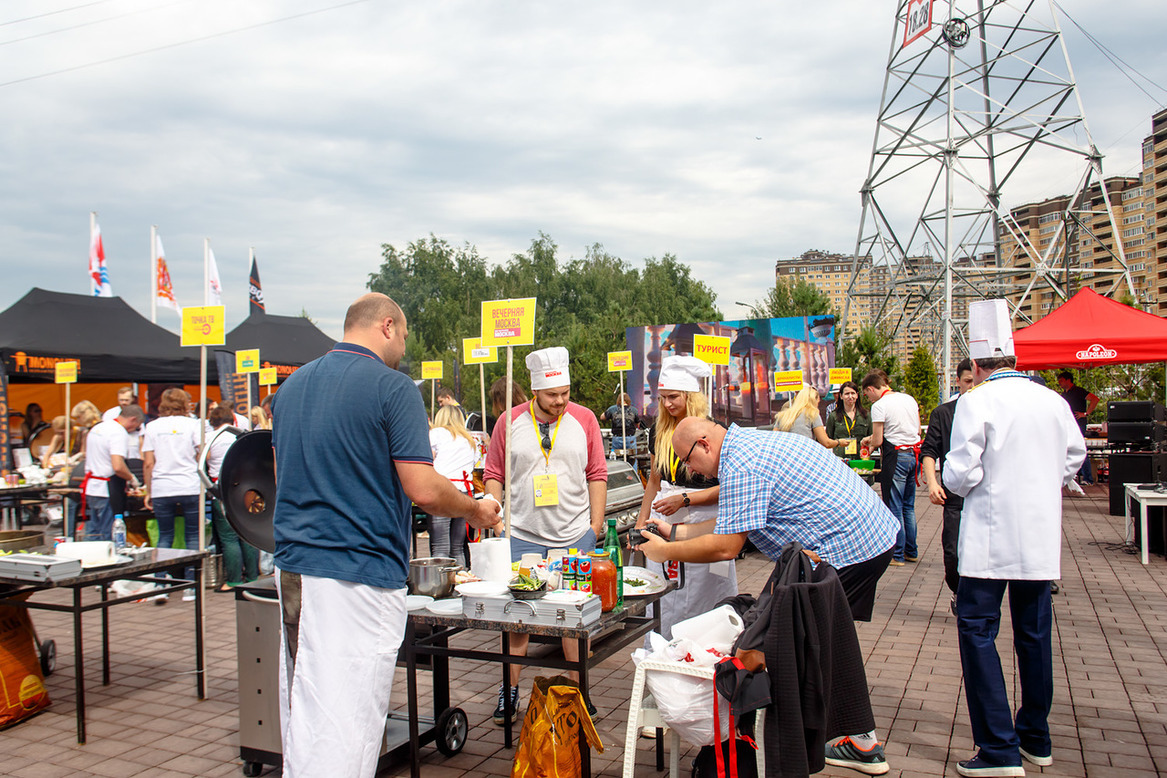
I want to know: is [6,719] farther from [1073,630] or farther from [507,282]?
[507,282]

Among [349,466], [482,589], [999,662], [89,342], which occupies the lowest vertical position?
[999,662]

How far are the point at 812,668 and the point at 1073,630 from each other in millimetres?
4717

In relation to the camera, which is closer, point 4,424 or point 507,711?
point 507,711

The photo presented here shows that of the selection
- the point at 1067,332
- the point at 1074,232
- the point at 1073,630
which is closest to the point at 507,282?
the point at 1074,232

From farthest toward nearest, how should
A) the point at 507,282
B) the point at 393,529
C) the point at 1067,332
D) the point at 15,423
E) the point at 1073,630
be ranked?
1. the point at 507,282
2. the point at 15,423
3. the point at 1067,332
4. the point at 1073,630
5. the point at 393,529

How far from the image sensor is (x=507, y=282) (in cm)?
5894

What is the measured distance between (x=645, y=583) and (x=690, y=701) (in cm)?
108

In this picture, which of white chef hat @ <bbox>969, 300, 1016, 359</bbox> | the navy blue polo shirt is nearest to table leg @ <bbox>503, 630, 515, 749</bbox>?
the navy blue polo shirt

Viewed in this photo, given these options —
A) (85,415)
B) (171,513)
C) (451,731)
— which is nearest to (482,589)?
(451,731)

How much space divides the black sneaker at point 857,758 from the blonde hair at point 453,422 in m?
4.76

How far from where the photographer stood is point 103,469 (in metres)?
8.11

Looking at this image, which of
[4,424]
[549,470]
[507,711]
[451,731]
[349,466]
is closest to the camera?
[349,466]

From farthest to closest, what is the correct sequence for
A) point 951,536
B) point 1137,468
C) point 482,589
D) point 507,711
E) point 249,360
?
point 249,360 → point 1137,468 → point 951,536 → point 507,711 → point 482,589

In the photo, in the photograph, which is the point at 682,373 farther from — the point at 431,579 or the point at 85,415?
the point at 85,415
